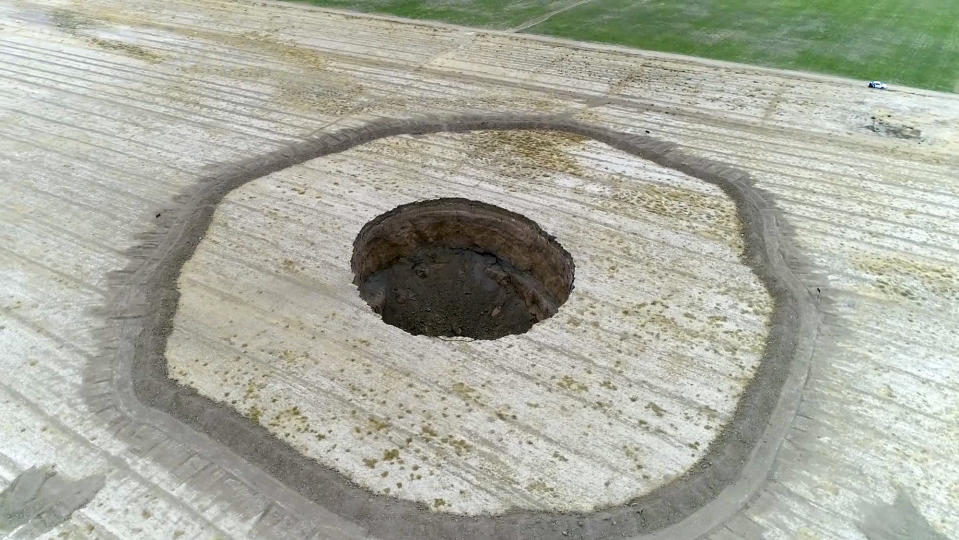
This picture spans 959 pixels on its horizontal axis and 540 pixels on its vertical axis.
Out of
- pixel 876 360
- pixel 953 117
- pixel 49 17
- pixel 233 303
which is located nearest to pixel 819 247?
pixel 876 360

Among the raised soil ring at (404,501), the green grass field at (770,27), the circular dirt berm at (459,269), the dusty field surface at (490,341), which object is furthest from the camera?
the green grass field at (770,27)

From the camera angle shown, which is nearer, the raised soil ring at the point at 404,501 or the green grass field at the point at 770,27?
the raised soil ring at the point at 404,501

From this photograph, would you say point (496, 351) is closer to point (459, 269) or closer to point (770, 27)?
point (459, 269)

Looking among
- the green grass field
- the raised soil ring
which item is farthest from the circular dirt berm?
the green grass field

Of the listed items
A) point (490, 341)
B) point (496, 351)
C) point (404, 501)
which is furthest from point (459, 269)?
point (404, 501)

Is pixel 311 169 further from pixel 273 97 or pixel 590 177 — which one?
pixel 590 177

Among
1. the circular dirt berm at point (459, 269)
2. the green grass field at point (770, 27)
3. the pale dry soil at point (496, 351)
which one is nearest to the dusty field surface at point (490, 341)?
the pale dry soil at point (496, 351)

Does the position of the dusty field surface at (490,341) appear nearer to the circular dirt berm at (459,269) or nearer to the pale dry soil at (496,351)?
the pale dry soil at (496,351)

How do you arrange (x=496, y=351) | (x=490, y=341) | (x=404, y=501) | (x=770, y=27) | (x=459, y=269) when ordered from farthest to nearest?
(x=770, y=27) → (x=459, y=269) → (x=490, y=341) → (x=496, y=351) → (x=404, y=501)
